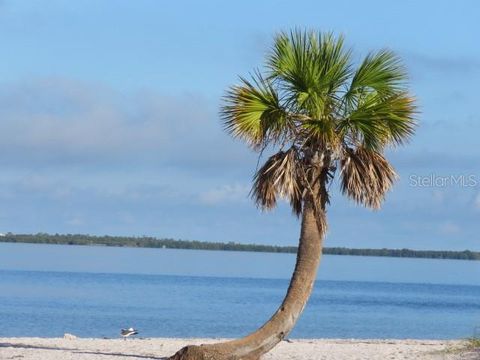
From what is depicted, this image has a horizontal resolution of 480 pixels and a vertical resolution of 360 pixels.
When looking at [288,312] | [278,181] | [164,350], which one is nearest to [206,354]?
[288,312]

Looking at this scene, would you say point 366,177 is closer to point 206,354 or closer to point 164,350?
point 206,354

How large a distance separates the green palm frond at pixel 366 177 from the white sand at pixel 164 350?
3.37 meters

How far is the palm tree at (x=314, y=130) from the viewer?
18172 mm

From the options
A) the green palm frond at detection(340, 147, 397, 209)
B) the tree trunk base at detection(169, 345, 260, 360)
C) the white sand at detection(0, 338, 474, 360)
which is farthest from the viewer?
the white sand at detection(0, 338, 474, 360)

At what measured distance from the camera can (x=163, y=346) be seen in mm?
22609

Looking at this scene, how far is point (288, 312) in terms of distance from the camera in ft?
59.5

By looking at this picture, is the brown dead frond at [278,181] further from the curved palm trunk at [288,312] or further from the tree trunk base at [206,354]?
the tree trunk base at [206,354]

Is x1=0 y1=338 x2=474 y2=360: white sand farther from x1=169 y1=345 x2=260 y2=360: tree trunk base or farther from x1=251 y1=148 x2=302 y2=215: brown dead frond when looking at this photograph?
x1=251 y1=148 x2=302 y2=215: brown dead frond

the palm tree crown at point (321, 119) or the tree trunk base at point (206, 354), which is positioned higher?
the palm tree crown at point (321, 119)

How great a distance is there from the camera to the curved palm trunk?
701 inches

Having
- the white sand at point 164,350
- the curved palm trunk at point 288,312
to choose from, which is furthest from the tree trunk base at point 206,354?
the white sand at point 164,350

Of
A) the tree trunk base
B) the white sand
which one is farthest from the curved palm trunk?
the white sand

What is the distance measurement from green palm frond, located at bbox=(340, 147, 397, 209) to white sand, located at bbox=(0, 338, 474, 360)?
133 inches

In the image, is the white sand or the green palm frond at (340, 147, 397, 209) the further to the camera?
the white sand
